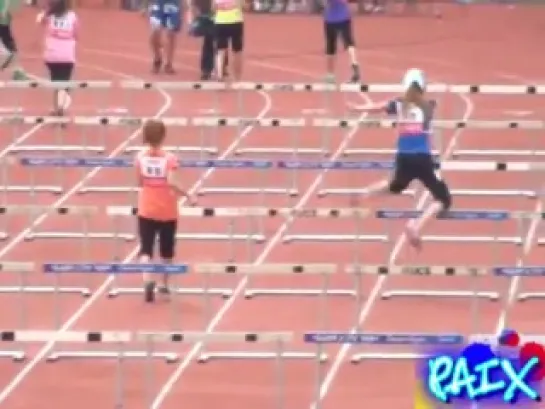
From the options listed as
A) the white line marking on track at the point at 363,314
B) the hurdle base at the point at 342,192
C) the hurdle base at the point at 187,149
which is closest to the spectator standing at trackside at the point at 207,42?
the hurdle base at the point at 187,149

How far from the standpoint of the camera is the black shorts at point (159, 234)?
12273 mm

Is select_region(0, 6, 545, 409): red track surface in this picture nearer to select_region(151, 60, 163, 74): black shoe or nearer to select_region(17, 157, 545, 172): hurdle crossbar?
select_region(151, 60, 163, 74): black shoe

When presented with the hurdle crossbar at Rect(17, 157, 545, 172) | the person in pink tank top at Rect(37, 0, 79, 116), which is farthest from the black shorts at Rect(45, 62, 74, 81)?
the hurdle crossbar at Rect(17, 157, 545, 172)

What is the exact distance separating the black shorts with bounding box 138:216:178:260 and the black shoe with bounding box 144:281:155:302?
23 cm

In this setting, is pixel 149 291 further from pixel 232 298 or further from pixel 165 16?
pixel 165 16

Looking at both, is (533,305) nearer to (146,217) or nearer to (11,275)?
(146,217)

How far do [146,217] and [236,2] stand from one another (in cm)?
960

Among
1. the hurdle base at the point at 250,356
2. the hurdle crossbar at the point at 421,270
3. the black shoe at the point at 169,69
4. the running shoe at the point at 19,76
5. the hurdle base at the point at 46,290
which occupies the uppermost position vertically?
the hurdle crossbar at the point at 421,270

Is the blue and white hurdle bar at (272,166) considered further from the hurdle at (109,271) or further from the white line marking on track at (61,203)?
the hurdle at (109,271)

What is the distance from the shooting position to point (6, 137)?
61.2ft

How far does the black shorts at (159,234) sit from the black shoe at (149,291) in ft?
0.77

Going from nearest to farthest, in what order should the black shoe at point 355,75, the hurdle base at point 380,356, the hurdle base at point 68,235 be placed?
the hurdle base at point 380,356 → the hurdle base at point 68,235 → the black shoe at point 355,75

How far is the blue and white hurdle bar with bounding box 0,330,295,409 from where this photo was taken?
9.39 m

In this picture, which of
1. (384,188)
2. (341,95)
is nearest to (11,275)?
(384,188)
